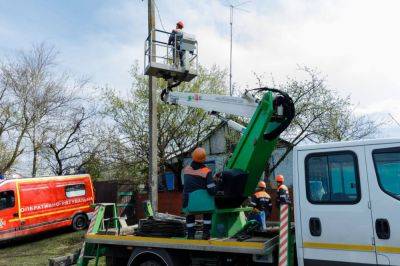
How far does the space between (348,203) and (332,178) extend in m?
0.36

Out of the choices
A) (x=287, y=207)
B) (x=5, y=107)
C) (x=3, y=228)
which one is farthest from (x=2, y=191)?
(x=287, y=207)

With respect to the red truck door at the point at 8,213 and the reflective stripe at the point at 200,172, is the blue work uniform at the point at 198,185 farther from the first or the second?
the red truck door at the point at 8,213

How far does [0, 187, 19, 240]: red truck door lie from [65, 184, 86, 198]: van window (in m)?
2.30

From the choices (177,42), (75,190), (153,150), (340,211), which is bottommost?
(340,211)

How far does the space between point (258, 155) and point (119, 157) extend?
14.0 meters

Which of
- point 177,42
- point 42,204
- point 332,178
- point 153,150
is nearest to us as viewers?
point 332,178

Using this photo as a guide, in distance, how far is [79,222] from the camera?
18375 mm

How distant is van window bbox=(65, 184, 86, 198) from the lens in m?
18.3

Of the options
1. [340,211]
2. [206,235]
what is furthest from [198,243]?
[340,211]

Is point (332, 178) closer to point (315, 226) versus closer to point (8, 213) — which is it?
point (315, 226)

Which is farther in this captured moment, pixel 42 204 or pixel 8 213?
pixel 42 204

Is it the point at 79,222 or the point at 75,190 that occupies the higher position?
the point at 75,190

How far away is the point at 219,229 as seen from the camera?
6.77 m

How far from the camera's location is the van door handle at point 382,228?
491 cm
